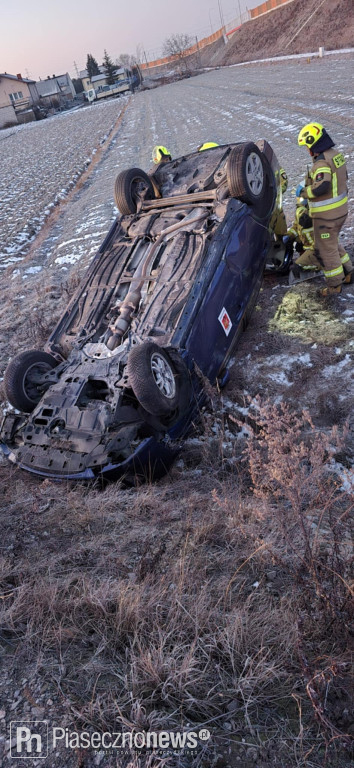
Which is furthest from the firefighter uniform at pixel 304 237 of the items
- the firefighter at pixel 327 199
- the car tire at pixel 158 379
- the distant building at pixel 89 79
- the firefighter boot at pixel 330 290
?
the distant building at pixel 89 79

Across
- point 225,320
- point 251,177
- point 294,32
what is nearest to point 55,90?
point 294,32

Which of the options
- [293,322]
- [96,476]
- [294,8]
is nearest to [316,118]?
[293,322]

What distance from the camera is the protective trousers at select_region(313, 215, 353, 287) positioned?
200 inches

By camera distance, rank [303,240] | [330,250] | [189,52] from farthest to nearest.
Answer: [189,52], [303,240], [330,250]

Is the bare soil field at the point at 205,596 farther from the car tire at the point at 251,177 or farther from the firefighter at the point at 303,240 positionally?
the car tire at the point at 251,177

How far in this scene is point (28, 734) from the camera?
5.70ft

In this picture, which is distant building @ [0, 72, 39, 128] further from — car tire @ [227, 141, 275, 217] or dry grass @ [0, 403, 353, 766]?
dry grass @ [0, 403, 353, 766]

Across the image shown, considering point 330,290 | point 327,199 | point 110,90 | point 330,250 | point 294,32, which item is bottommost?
point 330,290

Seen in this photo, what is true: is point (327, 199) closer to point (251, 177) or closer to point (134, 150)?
point (251, 177)

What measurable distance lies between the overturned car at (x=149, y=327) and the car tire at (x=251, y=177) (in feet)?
0.04

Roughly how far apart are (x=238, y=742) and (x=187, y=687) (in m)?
0.25

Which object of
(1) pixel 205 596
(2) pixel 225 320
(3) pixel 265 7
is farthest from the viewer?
(3) pixel 265 7

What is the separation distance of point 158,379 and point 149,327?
0.74m

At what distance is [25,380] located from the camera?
414 centimetres
